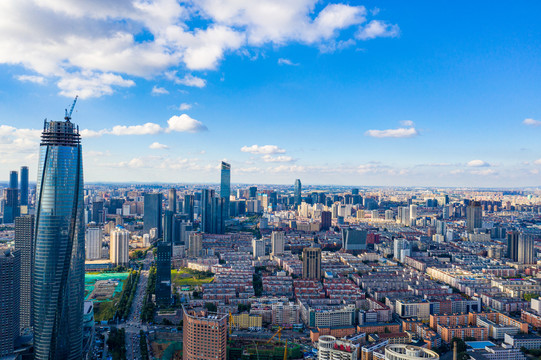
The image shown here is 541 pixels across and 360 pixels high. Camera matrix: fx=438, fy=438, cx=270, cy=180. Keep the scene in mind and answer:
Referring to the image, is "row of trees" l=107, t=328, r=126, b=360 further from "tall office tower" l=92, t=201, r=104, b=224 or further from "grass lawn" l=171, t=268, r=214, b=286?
"tall office tower" l=92, t=201, r=104, b=224

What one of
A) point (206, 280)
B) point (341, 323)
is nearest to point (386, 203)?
point (206, 280)

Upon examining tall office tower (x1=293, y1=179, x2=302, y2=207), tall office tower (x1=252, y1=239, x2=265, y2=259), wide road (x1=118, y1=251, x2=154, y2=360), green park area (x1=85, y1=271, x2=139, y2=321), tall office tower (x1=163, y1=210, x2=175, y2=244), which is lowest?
wide road (x1=118, y1=251, x2=154, y2=360)

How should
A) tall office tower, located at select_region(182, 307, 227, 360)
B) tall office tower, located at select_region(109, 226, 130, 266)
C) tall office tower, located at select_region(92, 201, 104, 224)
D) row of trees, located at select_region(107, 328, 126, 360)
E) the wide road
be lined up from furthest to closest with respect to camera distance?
tall office tower, located at select_region(92, 201, 104, 224) → tall office tower, located at select_region(109, 226, 130, 266) → the wide road → row of trees, located at select_region(107, 328, 126, 360) → tall office tower, located at select_region(182, 307, 227, 360)

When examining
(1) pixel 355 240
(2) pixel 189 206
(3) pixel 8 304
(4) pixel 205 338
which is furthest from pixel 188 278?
(2) pixel 189 206

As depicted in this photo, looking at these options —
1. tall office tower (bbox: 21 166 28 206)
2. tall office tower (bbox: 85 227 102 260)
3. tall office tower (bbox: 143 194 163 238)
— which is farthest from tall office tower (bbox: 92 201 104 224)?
tall office tower (bbox: 85 227 102 260)

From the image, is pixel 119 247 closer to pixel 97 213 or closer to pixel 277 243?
pixel 277 243

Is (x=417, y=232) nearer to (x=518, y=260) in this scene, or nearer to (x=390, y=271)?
(x=518, y=260)

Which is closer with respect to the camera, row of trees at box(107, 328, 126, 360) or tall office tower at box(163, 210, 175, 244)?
row of trees at box(107, 328, 126, 360)
